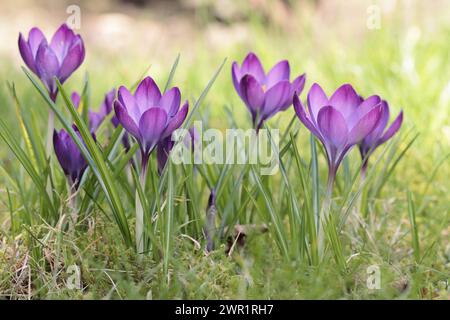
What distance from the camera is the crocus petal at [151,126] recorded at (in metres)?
1.21

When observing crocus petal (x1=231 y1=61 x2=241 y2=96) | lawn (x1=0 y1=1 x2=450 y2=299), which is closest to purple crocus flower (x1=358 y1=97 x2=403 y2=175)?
lawn (x1=0 y1=1 x2=450 y2=299)

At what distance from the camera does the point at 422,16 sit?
361 cm

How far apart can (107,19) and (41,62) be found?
11.9ft

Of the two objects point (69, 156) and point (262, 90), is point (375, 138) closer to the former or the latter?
point (262, 90)

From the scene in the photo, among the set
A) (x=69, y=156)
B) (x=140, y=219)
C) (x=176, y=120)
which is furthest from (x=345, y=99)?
(x=69, y=156)

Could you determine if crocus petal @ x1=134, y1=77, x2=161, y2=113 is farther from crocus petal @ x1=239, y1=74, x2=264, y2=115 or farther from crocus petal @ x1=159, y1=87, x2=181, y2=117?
crocus petal @ x1=239, y1=74, x2=264, y2=115

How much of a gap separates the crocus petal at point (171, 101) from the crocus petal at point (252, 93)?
8.4 inches

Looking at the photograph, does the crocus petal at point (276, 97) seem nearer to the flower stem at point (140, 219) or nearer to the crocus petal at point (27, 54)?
the flower stem at point (140, 219)

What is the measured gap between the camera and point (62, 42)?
1532 mm

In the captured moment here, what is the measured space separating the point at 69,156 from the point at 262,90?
438mm

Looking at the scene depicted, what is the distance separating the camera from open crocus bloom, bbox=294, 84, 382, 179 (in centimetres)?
123

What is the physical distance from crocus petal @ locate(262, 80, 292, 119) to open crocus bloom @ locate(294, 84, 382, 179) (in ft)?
0.54

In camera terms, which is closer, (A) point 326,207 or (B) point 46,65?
(A) point 326,207
